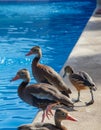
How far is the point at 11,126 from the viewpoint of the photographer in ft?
23.5

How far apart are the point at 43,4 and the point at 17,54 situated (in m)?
12.4

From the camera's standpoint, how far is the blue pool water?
7.95 metres

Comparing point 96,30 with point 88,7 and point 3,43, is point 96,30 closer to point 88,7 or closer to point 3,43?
point 3,43

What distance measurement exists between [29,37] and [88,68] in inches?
250

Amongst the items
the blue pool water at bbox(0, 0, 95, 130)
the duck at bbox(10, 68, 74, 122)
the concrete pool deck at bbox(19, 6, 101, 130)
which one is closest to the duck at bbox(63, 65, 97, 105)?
the concrete pool deck at bbox(19, 6, 101, 130)

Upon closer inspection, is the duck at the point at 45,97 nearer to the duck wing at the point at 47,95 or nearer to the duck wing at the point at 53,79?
the duck wing at the point at 47,95

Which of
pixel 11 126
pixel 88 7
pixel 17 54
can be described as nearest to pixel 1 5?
pixel 88 7

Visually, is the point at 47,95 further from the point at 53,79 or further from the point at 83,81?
the point at 83,81

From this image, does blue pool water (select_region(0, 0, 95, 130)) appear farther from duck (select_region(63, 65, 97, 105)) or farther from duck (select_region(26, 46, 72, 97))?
duck (select_region(63, 65, 97, 105))

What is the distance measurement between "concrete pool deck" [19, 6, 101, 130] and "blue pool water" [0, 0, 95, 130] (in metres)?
0.76

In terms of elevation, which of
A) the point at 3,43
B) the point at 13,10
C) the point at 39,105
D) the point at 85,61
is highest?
the point at 13,10

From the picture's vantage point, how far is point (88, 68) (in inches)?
334

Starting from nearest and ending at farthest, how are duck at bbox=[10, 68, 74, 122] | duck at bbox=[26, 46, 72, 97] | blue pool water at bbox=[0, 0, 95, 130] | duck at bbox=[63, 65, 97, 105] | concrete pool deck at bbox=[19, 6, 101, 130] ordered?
duck at bbox=[10, 68, 74, 122] → concrete pool deck at bbox=[19, 6, 101, 130] → duck at bbox=[26, 46, 72, 97] → duck at bbox=[63, 65, 97, 105] → blue pool water at bbox=[0, 0, 95, 130]

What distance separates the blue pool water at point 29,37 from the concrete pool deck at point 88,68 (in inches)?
30.1
